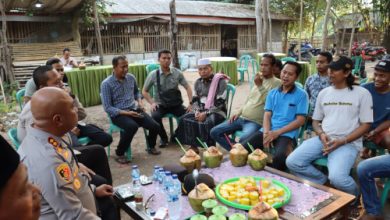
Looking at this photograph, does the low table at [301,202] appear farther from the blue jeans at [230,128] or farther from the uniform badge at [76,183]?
the blue jeans at [230,128]

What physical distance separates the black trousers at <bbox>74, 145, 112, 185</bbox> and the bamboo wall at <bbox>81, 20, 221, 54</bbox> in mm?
12598

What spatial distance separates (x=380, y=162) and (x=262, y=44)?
36.7 feet

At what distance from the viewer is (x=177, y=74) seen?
5.39 meters

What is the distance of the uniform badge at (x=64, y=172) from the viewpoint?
5.92 ft

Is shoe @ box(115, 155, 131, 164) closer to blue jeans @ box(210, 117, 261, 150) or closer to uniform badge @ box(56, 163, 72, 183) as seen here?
blue jeans @ box(210, 117, 261, 150)

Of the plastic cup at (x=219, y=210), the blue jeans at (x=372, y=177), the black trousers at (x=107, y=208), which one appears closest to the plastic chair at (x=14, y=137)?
the black trousers at (x=107, y=208)

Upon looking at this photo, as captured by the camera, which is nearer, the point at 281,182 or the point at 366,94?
the point at 281,182

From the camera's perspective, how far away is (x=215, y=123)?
15.5 feet

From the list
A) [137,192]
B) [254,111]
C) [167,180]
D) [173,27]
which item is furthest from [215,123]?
[173,27]

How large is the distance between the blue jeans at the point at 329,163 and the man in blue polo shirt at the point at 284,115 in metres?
0.23


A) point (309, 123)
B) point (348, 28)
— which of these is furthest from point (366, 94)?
point (348, 28)

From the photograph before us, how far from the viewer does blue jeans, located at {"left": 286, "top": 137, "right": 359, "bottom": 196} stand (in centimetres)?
295

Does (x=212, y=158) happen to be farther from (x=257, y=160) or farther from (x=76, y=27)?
(x=76, y=27)

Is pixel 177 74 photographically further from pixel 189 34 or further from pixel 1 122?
pixel 189 34
